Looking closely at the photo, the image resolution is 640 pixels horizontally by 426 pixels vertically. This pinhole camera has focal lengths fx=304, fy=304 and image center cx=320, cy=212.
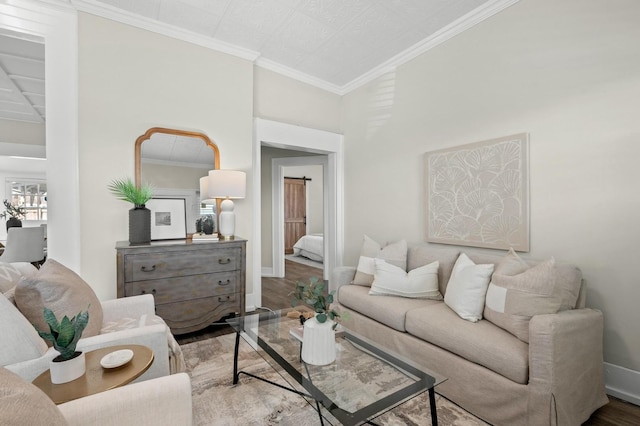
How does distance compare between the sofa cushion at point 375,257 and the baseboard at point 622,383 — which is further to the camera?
the sofa cushion at point 375,257

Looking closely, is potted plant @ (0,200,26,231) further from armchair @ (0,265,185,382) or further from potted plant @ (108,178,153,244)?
armchair @ (0,265,185,382)

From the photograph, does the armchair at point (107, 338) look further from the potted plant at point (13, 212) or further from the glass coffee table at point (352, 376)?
the potted plant at point (13, 212)

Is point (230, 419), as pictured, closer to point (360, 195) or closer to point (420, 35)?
point (360, 195)

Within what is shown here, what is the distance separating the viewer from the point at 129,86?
9.45 ft

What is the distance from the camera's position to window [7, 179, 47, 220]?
17.4 ft

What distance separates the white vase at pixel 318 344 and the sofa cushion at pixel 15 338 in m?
Answer: 1.14

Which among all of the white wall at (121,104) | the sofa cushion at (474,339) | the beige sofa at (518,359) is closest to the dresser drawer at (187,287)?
the white wall at (121,104)

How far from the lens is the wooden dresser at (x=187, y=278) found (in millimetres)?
2559

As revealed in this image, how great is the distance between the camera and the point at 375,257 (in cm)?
312

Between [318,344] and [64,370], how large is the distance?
3.45 ft

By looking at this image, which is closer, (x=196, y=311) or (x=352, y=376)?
(x=352, y=376)

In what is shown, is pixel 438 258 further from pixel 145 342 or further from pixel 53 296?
pixel 53 296

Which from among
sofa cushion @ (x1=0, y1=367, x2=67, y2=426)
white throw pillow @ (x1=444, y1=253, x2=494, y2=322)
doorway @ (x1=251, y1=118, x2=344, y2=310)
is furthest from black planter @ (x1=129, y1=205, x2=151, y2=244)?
white throw pillow @ (x1=444, y1=253, x2=494, y2=322)

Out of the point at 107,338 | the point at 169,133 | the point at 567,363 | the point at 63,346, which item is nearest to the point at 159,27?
the point at 169,133
